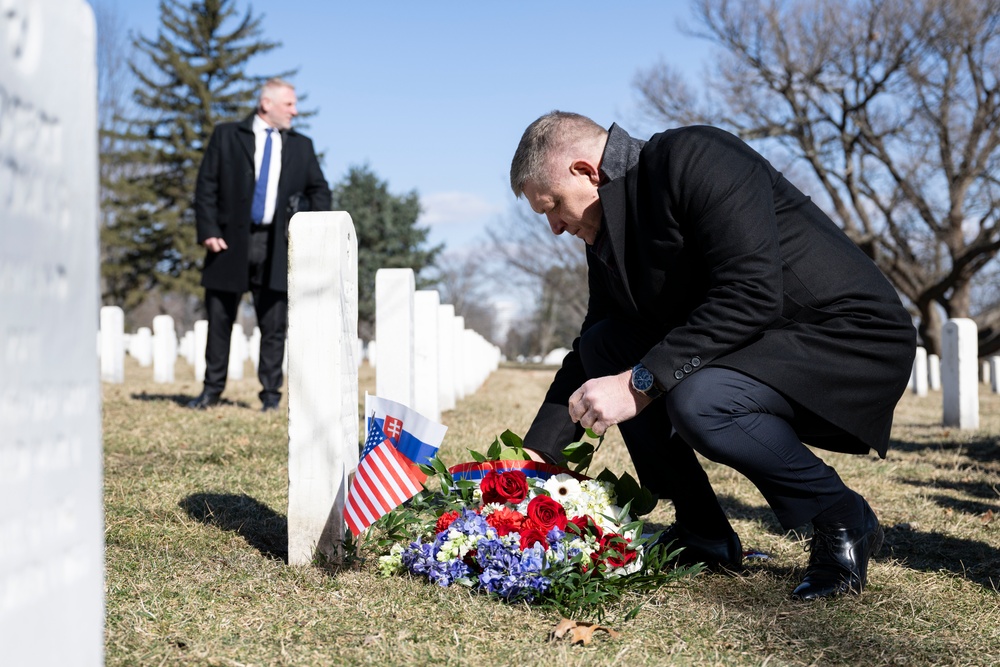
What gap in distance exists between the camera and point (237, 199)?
6156mm

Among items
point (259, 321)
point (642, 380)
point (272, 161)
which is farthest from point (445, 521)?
point (272, 161)

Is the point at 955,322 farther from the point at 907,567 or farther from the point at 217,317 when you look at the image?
the point at 217,317

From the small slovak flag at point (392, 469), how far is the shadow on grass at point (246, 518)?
383mm

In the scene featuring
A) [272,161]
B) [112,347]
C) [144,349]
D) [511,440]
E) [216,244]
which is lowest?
[144,349]

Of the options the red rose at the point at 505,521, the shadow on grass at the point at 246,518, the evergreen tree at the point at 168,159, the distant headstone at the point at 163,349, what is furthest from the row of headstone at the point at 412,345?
the evergreen tree at the point at 168,159

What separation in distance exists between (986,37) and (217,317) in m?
18.4

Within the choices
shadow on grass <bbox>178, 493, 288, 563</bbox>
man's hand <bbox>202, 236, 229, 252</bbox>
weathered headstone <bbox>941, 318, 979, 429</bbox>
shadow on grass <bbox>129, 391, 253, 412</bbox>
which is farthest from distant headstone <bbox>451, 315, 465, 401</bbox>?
shadow on grass <bbox>178, 493, 288, 563</bbox>

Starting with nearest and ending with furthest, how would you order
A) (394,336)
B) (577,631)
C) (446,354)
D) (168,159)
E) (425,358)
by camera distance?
1. (577,631)
2. (394,336)
3. (425,358)
4. (446,354)
5. (168,159)

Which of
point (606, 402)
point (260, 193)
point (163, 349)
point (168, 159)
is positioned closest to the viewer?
point (606, 402)

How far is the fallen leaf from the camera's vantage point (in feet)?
7.03

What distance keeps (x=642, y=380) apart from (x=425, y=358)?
3644mm

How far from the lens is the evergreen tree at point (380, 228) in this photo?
36.3 m

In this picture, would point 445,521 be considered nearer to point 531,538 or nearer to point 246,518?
point 531,538

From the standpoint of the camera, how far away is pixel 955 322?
766 cm
